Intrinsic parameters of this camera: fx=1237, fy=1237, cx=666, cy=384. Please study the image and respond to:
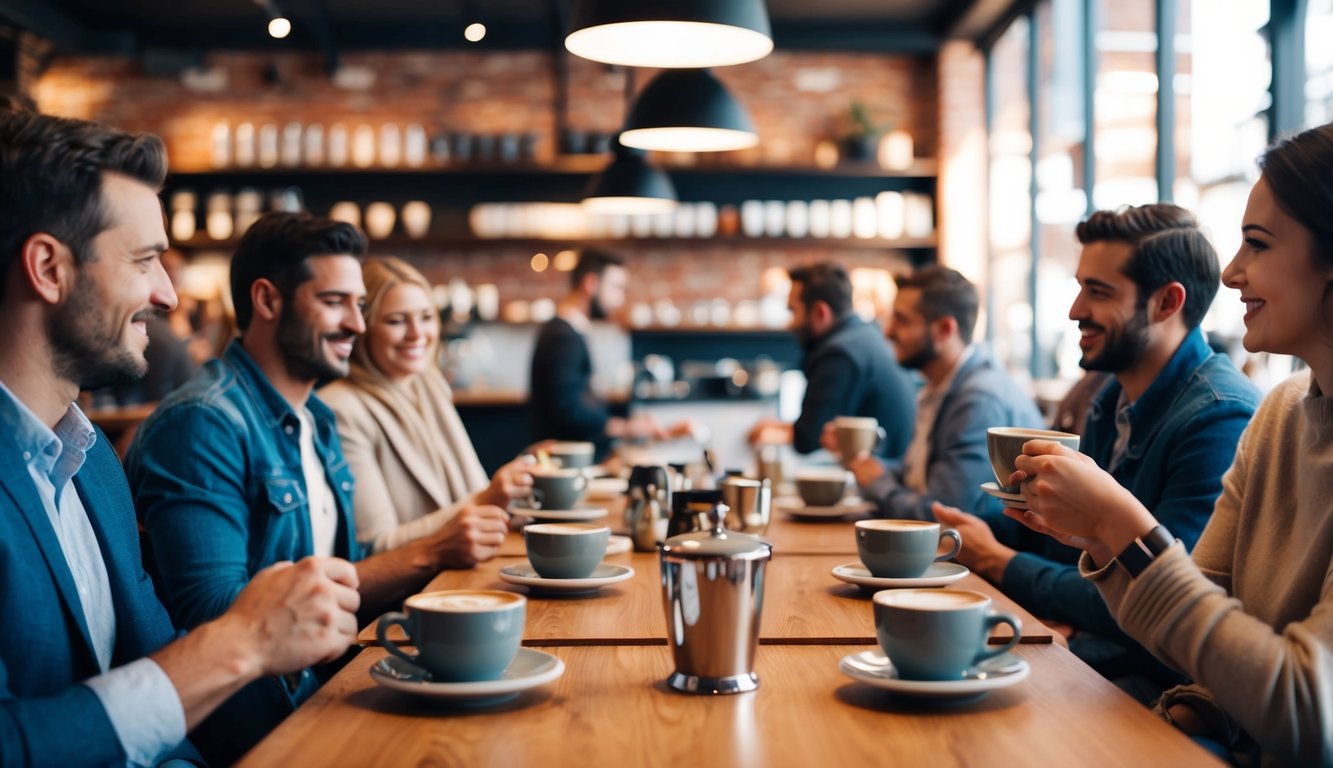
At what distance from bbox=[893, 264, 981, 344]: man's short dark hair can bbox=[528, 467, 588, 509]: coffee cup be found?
146 cm

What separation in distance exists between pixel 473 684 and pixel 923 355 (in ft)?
9.14

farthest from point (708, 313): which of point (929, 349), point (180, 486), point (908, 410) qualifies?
point (180, 486)

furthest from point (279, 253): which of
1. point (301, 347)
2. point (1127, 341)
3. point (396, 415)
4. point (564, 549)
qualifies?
point (1127, 341)

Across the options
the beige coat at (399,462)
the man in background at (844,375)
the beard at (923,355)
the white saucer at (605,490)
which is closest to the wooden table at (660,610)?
the beige coat at (399,462)

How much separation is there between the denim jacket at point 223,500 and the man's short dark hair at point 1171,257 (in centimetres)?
175

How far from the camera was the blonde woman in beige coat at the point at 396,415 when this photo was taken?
9.82 ft

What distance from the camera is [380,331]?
10.5 ft

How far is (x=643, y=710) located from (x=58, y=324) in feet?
2.75

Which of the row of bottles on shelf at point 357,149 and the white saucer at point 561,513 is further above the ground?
the row of bottles on shelf at point 357,149

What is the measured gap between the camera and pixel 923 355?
12.8ft

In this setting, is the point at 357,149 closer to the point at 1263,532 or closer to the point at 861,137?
the point at 861,137

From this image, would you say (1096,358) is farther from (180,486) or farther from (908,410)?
(908,410)

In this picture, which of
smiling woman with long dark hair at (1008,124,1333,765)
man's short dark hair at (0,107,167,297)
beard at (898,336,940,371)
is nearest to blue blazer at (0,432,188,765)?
man's short dark hair at (0,107,167,297)

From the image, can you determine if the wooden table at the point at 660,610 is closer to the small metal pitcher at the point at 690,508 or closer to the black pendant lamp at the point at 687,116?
the small metal pitcher at the point at 690,508
